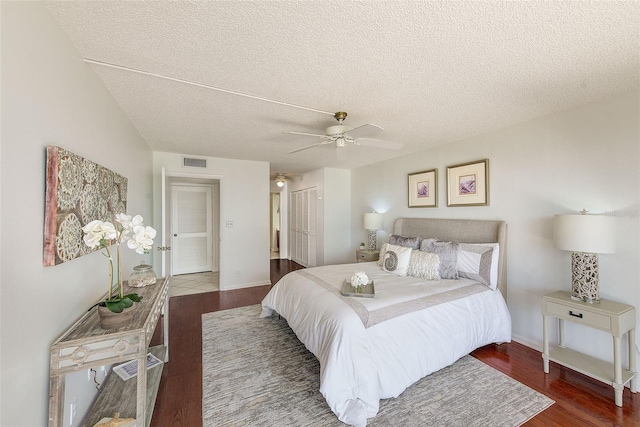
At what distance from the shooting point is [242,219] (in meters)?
4.76

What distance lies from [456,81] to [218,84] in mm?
1834

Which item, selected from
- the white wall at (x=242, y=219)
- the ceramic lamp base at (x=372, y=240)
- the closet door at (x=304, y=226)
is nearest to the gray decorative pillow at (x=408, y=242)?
the ceramic lamp base at (x=372, y=240)

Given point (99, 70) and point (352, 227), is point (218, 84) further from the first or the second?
point (352, 227)

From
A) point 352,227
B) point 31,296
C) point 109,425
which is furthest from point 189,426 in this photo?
point 352,227

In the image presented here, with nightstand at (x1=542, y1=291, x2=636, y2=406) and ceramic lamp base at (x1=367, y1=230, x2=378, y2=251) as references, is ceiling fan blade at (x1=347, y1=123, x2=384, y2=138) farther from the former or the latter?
ceramic lamp base at (x1=367, y1=230, x2=378, y2=251)

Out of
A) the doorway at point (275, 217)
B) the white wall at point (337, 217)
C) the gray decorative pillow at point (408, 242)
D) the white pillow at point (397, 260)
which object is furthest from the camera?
the doorway at point (275, 217)

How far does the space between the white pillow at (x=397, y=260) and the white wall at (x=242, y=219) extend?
2.62m

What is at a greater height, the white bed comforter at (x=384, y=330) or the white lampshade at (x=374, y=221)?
the white lampshade at (x=374, y=221)

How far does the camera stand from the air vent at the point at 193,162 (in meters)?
4.25

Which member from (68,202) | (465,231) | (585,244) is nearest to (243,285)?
(68,202)

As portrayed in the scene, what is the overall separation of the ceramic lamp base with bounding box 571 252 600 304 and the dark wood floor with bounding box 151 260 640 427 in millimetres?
726

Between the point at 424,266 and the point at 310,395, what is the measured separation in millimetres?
1751

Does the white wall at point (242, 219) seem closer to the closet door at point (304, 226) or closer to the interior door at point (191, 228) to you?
the closet door at point (304, 226)

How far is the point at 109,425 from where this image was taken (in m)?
1.46
